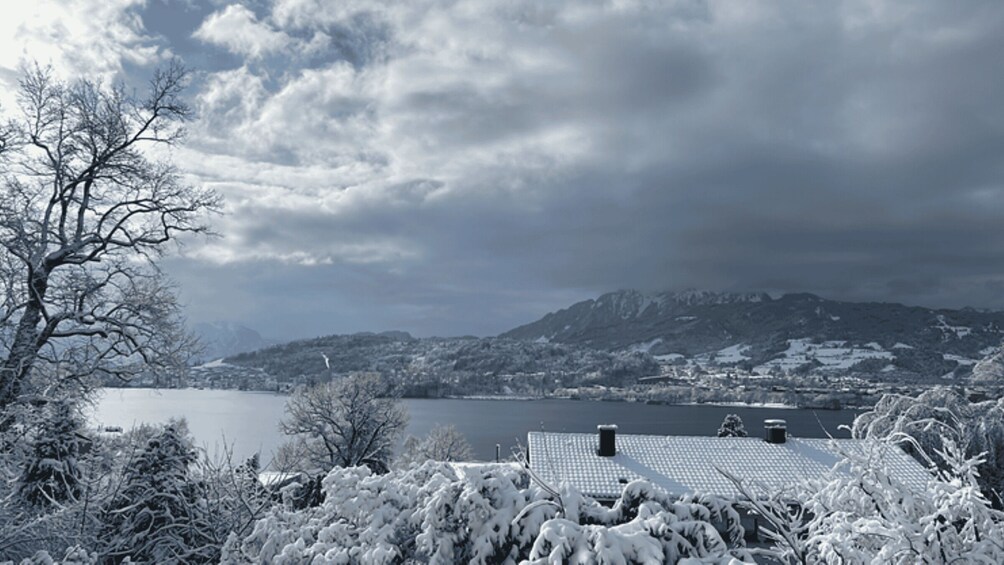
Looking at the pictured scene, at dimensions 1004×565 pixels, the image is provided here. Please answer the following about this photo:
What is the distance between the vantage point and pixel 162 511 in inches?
442

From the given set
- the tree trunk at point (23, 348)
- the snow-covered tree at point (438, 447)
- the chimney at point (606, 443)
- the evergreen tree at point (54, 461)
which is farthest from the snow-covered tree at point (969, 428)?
the tree trunk at point (23, 348)

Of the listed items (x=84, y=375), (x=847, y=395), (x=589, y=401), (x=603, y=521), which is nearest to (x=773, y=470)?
(x=603, y=521)

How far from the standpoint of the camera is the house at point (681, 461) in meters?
21.5

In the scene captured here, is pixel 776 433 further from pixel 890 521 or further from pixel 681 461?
pixel 890 521

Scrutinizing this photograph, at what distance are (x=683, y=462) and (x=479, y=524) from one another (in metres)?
18.6

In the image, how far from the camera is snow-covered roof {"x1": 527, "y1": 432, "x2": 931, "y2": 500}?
845 inches

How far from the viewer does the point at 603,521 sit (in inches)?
258

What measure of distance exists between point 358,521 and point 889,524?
219 inches

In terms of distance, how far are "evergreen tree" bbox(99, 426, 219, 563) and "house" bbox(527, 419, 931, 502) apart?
11.6 meters

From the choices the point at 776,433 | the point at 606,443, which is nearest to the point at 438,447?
the point at 606,443

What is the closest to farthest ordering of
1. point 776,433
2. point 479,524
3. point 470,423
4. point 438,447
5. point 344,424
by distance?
point 479,524
point 776,433
point 344,424
point 438,447
point 470,423

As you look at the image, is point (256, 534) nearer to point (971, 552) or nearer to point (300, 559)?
point (300, 559)

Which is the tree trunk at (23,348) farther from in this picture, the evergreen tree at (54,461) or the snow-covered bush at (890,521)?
the snow-covered bush at (890,521)

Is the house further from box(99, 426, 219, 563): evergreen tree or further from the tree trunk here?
the tree trunk
